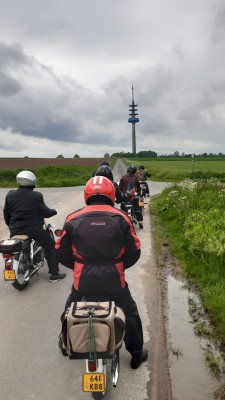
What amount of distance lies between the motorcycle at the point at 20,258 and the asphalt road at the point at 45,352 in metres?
0.24

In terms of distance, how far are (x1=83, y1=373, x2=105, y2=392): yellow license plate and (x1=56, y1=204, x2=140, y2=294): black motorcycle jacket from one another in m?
0.69

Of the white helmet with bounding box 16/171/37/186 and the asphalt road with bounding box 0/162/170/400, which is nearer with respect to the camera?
the asphalt road with bounding box 0/162/170/400

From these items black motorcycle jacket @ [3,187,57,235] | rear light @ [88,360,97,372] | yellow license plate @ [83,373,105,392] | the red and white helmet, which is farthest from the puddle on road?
black motorcycle jacket @ [3,187,57,235]

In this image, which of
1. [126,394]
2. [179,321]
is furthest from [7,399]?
[179,321]

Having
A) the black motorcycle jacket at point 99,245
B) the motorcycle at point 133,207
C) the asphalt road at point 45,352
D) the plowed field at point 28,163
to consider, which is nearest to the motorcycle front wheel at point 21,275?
the asphalt road at point 45,352

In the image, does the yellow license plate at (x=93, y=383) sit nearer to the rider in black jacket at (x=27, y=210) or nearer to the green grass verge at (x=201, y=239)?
the green grass verge at (x=201, y=239)

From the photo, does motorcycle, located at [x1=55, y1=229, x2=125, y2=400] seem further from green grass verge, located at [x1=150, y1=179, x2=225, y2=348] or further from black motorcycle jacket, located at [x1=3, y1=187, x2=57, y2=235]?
black motorcycle jacket, located at [x1=3, y1=187, x2=57, y2=235]

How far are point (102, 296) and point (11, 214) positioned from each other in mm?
3350

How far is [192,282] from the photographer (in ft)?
19.7

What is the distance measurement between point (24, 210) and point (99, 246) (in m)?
3.18

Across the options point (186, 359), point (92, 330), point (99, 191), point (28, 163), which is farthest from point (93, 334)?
point (28, 163)

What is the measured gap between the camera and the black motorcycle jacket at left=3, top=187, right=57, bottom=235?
5.61 m

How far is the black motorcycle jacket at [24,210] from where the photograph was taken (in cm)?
561

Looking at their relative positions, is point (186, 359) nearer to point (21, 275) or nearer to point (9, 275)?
point (9, 275)
